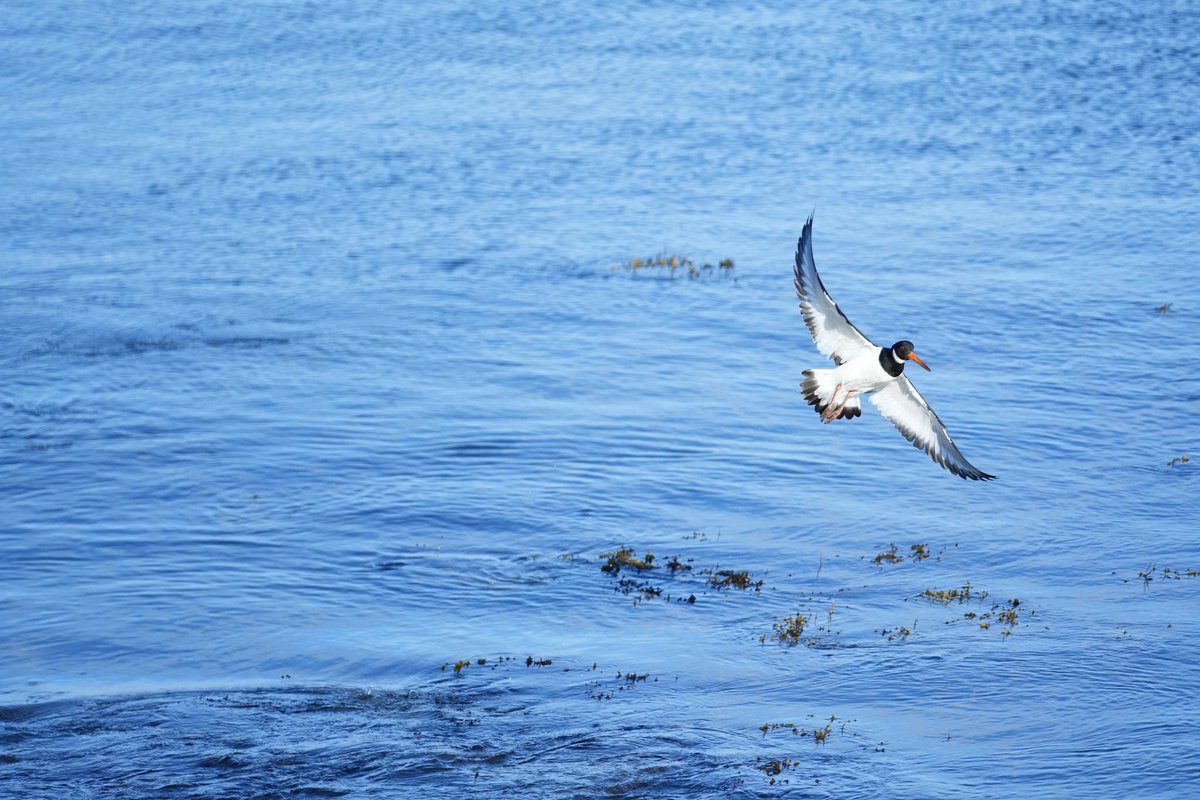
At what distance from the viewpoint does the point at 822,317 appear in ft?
50.7

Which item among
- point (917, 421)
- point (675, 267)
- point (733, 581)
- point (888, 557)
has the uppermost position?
point (675, 267)

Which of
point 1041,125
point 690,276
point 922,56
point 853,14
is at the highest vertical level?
point 853,14

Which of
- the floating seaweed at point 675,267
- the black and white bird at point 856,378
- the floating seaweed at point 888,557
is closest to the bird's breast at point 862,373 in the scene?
the black and white bird at point 856,378

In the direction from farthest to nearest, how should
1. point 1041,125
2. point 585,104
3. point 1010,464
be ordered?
point 585,104 → point 1041,125 → point 1010,464

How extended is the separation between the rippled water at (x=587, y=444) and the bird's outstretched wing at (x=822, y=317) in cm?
355

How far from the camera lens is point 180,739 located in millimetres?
14883

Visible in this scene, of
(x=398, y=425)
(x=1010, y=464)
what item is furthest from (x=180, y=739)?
(x=1010, y=464)

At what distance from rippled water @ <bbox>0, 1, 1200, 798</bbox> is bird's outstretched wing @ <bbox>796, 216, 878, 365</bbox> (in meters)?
3.55

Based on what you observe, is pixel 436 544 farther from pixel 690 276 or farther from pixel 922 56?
pixel 922 56

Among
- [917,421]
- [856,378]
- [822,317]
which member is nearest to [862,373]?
[856,378]

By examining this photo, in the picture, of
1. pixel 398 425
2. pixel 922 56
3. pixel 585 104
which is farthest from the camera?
pixel 922 56

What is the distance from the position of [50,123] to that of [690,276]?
24400 millimetres

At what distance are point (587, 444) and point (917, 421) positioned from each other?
7412 mm

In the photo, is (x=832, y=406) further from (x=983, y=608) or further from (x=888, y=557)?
(x=888, y=557)
